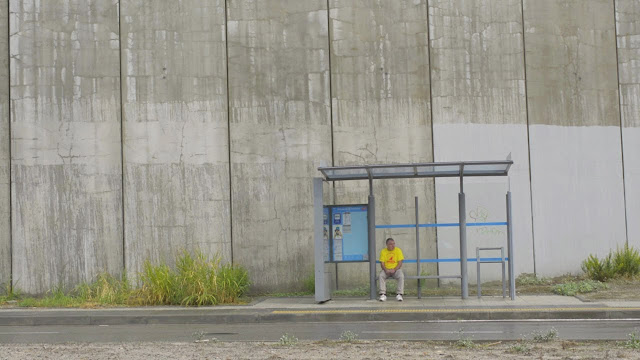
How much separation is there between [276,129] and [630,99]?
8.80 m

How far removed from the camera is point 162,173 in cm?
1988

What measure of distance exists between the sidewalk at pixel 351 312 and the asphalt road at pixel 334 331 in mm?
400

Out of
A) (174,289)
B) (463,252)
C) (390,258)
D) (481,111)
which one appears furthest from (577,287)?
(174,289)

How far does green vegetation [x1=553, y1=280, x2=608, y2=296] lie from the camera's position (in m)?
17.7

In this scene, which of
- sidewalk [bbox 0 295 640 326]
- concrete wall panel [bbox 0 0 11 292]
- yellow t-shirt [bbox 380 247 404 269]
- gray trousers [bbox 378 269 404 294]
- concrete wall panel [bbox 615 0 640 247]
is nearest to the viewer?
sidewalk [bbox 0 295 640 326]

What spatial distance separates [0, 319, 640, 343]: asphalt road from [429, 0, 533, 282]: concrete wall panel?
18.7ft

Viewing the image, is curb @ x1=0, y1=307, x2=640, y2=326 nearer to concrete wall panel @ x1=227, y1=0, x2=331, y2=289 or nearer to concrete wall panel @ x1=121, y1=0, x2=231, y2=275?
concrete wall panel @ x1=121, y1=0, x2=231, y2=275

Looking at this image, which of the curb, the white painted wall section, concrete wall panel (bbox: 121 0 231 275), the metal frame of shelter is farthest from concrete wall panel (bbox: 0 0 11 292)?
the white painted wall section

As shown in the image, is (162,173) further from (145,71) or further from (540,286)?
(540,286)

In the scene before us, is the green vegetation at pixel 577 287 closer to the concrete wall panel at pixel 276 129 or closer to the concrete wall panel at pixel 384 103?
the concrete wall panel at pixel 384 103

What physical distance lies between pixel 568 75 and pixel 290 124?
22.8 ft

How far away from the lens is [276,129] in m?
20.0

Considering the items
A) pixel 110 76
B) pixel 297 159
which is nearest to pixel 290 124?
pixel 297 159

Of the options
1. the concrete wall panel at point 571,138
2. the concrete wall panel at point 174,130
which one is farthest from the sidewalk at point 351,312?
the concrete wall panel at point 571,138
